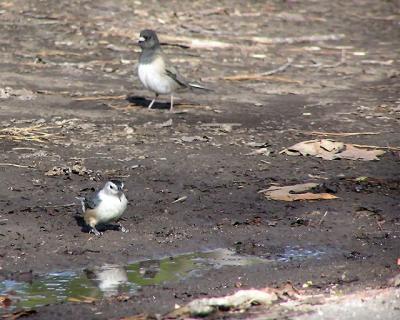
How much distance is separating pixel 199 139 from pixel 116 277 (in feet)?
12.5

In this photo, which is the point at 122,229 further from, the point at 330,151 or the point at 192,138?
the point at 330,151

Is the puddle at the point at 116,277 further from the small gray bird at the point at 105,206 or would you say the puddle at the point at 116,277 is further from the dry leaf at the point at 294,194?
the dry leaf at the point at 294,194

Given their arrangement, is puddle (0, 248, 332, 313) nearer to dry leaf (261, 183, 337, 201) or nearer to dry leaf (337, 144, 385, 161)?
dry leaf (261, 183, 337, 201)

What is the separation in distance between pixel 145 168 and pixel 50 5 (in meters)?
8.24

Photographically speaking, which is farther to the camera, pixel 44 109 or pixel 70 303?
pixel 44 109

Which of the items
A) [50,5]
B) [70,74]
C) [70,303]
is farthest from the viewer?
[50,5]

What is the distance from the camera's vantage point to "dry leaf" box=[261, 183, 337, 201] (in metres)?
9.27

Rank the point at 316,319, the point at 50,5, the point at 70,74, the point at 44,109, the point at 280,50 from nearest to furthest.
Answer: the point at 316,319 < the point at 44,109 < the point at 70,74 < the point at 280,50 < the point at 50,5

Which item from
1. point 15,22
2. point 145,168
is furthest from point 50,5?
point 145,168

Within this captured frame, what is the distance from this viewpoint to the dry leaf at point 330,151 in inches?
417

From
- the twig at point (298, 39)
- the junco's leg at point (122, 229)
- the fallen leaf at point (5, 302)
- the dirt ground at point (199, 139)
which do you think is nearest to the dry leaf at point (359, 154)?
the dirt ground at point (199, 139)

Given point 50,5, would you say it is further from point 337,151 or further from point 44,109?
point 337,151

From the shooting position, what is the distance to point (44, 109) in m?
12.2

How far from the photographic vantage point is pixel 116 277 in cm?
754
